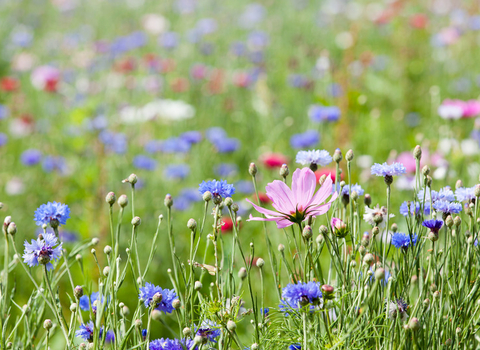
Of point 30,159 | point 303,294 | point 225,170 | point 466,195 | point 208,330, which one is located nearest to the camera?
point 303,294

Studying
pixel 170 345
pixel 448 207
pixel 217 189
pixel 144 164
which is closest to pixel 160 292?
pixel 170 345

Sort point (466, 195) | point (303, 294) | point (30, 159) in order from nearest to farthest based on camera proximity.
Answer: point (303, 294) < point (466, 195) < point (30, 159)

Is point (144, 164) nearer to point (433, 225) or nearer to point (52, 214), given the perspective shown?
point (52, 214)

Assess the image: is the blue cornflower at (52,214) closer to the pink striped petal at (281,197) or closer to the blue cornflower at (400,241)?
the pink striped petal at (281,197)

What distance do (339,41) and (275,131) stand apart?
66.1 inches

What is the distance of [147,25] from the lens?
4.11 meters

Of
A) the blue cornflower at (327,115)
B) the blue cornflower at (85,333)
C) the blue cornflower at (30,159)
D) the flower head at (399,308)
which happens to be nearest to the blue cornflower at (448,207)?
the flower head at (399,308)

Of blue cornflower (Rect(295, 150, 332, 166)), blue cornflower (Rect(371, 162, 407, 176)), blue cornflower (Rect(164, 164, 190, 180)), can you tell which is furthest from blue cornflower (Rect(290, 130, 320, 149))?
blue cornflower (Rect(371, 162, 407, 176))

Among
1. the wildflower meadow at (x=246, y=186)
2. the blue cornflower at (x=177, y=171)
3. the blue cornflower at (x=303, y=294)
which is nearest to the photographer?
the blue cornflower at (x=303, y=294)

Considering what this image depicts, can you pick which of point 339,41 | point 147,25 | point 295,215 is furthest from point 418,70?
point 295,215

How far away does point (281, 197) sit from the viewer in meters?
0.75

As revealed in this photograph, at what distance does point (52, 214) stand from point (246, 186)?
4.59 ft

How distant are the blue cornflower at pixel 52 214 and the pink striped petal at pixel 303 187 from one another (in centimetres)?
36

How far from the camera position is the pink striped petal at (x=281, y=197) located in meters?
0.74
